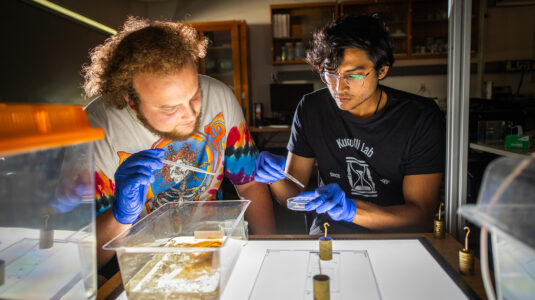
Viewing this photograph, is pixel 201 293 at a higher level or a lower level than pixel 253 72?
lower

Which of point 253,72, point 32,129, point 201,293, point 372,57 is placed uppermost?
point 253,72

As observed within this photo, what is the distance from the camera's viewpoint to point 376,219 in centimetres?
126

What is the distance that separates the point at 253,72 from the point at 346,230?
12.9 feet

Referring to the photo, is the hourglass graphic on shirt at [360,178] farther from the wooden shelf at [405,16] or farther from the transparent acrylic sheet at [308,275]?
the wooden shelf at [405,16]

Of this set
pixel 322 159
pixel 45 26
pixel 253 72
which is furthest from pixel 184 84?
pixel 253 72

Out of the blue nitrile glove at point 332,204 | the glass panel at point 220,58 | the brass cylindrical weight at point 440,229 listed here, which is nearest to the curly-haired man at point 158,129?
the blue nitrile glove at point 332,204

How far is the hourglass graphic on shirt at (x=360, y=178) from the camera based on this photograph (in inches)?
56.5

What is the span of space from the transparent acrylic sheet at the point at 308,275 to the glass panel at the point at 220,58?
13.3 ft

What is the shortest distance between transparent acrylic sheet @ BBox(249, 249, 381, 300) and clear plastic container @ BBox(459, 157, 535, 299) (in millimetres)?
273

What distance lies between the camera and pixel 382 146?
56.2 inches

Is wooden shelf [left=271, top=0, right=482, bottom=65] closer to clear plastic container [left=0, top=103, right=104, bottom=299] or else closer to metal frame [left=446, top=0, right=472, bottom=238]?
metal frame [left=446, top=0, right=472, bottom=238]

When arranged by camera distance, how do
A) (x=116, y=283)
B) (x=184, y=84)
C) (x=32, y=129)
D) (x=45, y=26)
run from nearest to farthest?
(x=32, y=129) → (x=116, y=283) → (x=184, y=84) → (x=45, y=26)

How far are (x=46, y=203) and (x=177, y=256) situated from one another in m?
0.31

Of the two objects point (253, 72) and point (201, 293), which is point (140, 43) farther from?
point (253, 72)
